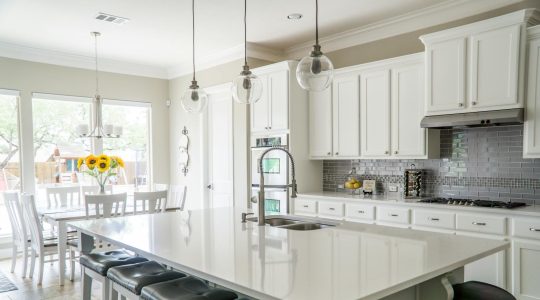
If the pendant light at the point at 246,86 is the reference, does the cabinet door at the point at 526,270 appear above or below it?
below

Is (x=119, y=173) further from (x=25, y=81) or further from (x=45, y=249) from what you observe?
(x=45, y=249)

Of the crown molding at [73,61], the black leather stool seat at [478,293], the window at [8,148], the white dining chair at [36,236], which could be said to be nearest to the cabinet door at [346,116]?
the black leather stool seat at [478,293]

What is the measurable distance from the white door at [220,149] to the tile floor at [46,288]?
2062 mm

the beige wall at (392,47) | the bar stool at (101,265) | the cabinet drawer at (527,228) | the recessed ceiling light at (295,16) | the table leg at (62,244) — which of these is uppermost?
the recessed ceiling light at (295,16)

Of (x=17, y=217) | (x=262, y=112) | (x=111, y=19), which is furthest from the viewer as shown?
(x=262, y=112)

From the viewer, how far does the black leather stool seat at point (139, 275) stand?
210cm

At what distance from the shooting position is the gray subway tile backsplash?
11.6ft

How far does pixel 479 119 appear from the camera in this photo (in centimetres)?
340

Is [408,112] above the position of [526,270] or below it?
above

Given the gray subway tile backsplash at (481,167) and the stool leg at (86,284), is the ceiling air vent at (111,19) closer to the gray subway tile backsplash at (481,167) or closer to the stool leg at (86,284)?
the stool leg at (86,284)

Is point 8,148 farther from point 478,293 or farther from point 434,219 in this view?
point 478,293

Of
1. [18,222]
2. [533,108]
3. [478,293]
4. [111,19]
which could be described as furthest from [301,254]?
[18,222]

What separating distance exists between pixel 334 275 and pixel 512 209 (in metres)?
2.31

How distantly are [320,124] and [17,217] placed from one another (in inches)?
140
